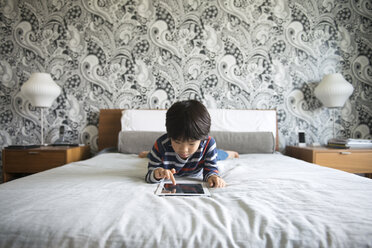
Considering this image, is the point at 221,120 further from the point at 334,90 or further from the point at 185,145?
the point at 185,145

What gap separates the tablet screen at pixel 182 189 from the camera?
2.99ft

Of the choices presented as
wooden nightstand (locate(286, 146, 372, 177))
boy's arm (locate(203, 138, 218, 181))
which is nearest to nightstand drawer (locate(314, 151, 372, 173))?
wooden nightstand (locate(286, 146, 372, 177))

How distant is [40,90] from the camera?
217 centimetres

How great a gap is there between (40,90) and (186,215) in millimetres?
2146

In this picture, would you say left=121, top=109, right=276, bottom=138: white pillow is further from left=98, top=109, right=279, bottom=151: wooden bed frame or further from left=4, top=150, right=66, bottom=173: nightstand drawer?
left=4, top=150, right=66, bottom=173: nightstand drawer

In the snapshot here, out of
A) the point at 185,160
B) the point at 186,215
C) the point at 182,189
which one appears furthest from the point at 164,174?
the point at 186,215

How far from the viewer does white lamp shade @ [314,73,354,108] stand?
225 cm

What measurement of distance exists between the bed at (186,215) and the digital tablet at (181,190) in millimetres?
35

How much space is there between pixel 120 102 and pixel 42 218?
1.94 meters

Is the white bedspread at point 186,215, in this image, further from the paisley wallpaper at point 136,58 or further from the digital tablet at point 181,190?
the paisley wallpaper at point 136,58

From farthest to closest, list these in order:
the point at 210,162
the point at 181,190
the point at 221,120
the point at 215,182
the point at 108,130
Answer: the point at 108,130, the point at 221,120, the point at 210,162, the point at 215,182, the point at 181,190

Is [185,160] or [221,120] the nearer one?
[185,160]

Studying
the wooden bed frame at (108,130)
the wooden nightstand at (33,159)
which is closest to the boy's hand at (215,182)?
the wooden nightstand at (33,159)

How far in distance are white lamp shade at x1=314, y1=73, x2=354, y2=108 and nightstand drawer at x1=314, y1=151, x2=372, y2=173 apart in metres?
0.58
